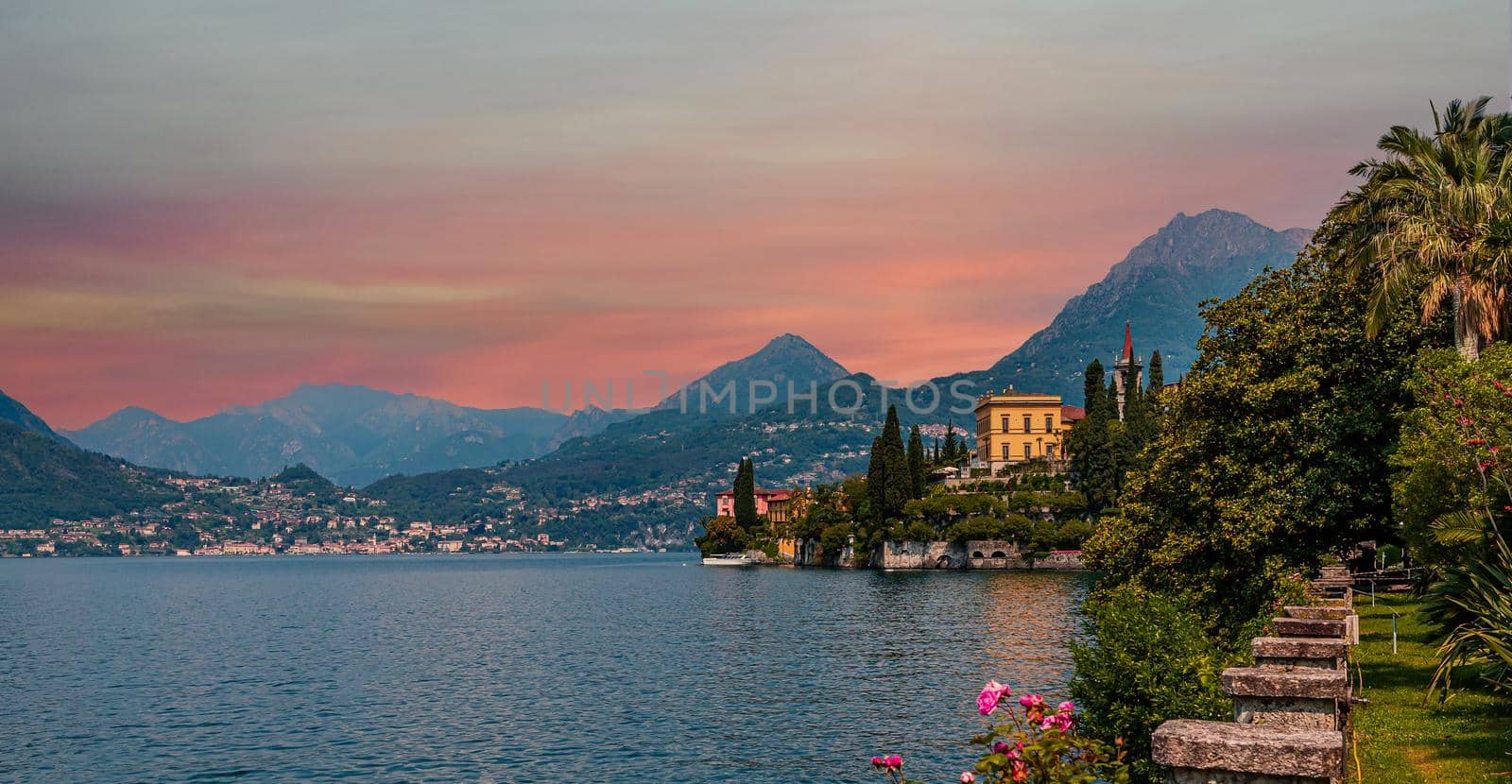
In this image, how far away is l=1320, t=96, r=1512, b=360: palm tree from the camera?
1101 inches

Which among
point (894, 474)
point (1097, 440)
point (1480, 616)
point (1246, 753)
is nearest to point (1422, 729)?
point (1480, 616)

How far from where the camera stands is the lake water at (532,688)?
3534 centimetres

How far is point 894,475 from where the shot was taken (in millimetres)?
154250

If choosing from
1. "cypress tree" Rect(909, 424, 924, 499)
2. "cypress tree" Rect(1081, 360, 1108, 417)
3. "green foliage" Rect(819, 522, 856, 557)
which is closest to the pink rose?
"cypress tree" Rect(1081, 360, 1108, 417)

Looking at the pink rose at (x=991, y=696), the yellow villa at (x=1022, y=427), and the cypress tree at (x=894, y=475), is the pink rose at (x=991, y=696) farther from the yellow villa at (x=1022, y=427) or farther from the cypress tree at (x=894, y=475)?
the yellow villa at (x=1022, y=427)

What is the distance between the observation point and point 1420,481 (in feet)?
78.3

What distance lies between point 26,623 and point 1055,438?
417 feet

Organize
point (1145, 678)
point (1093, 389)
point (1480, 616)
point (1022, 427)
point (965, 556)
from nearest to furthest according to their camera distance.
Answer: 1. point (1480, 616)
2. point (1145, 678)
3. point (1093, 389)
4. point (965, 556)
5. point (1022, 427)

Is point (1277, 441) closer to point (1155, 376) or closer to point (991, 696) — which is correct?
point (991, 696)

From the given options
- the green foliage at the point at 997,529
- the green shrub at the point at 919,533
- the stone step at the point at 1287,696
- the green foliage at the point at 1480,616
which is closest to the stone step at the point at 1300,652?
the stone step at the point at 1287,696

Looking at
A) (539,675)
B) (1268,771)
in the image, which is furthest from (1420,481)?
(539,675)

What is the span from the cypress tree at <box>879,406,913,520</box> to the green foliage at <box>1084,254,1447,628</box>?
11523 cm

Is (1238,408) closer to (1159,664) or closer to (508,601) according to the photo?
(1159,664)

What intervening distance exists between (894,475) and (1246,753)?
147 meters
